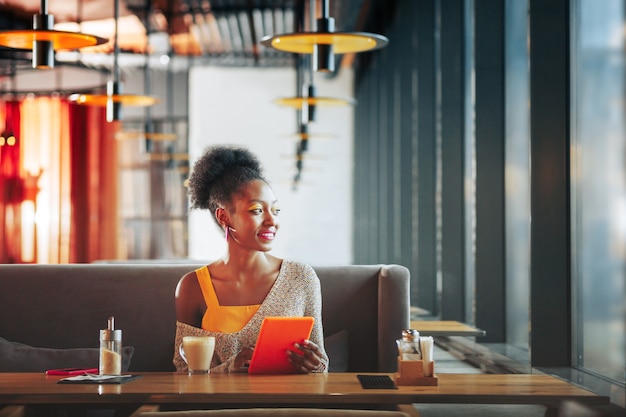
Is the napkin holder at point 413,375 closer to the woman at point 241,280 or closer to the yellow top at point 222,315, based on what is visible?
the woman at point 241,280

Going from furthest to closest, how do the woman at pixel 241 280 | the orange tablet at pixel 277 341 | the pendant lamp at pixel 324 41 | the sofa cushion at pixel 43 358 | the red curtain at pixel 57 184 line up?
the red curtain at pixel 57 184
the pendant lamp at pixel 324 41
the sofa cushion at pixel 43 358
the woman at pixel 241 280
the orange tablet at pixel 277 341

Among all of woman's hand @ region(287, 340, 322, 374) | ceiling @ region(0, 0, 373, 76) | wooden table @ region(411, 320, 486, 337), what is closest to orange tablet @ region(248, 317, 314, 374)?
woman's hand @ region(287, 340, 322, 374)

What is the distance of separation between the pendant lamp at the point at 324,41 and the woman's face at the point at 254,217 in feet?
3.10

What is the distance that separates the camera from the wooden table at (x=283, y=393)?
238 cm

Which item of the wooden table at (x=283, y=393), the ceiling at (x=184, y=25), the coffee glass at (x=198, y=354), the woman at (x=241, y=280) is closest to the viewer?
the wooden table at (x=283, y=393)

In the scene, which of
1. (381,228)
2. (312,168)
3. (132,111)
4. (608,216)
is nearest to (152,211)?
(132,111)

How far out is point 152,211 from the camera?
16156 mm

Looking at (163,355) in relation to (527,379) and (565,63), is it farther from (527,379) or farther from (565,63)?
(565,63)

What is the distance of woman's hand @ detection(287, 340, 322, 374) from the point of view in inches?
110

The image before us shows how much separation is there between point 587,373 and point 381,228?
704cm

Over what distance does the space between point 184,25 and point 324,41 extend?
9.25 meters

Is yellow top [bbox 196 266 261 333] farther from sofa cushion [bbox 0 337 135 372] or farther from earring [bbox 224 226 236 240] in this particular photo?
sofa cushion [bbox 0 337 135 372]

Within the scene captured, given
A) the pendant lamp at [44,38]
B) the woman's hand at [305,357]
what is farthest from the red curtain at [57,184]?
the woman's hand at [305,357]

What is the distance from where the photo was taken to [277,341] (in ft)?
9.16
